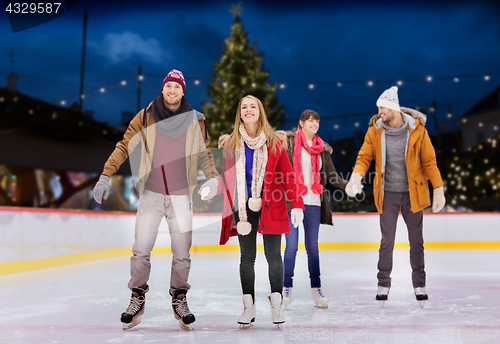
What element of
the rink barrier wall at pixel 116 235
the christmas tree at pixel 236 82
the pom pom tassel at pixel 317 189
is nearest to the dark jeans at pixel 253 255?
the pom pom tassel at pixel 317 189

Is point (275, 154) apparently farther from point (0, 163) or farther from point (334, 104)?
point (334, 104)

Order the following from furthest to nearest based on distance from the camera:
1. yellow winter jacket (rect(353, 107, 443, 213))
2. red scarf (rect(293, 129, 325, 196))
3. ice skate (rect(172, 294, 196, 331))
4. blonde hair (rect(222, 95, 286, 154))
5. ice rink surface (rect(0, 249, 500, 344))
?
red scarf (rect(293, 129, 325, 196)), yellow winter jacket (rect(353, 107, 443, 213)), blonde hair (rect(222, 95, 286, 154)), ice skate (rect(172, 294, 196, 331)), ice rink surface (rect(0, 249, 500, 344))

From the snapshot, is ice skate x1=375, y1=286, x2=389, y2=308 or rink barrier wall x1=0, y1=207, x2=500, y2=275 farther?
rink barrier wall x1=0, y1=207, x2=500, y2=275

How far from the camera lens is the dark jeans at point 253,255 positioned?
7.05 feet

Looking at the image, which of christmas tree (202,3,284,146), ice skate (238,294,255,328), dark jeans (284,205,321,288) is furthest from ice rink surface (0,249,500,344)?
christmas tree (202,3,284,146)

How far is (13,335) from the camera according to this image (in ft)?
6.78

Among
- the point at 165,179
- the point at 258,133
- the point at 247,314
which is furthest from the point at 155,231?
the point at 258,133

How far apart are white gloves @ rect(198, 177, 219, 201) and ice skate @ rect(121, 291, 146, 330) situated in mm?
600

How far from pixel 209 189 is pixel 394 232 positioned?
1312mm

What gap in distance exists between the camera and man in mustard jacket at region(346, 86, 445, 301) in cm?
269

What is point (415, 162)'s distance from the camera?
2.69 meters

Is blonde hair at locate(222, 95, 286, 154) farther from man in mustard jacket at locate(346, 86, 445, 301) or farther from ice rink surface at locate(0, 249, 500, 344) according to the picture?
ice rink surface at locate(0, 249, 500, 344)

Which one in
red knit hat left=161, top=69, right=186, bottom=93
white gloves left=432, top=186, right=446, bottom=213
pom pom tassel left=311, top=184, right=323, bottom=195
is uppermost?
red knit hat left=161, top=69, right=186, bottom=93

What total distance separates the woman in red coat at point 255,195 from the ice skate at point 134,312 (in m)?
0.51
